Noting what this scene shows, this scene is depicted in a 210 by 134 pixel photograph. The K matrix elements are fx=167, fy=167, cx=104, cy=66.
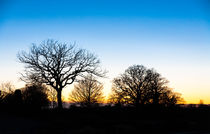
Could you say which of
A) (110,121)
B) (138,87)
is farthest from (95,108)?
(138,87)

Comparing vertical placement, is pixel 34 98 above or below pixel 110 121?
above

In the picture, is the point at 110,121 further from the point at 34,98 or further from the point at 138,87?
the point at 138,87

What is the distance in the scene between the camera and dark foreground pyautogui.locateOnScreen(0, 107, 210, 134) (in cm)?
848

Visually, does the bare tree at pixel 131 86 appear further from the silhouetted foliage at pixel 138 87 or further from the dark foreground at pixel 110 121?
the dark foreground at pixel 110 121

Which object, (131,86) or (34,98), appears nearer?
(34,98)

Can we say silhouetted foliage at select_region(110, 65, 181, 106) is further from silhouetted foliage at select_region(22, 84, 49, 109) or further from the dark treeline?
silhouetted foliage at select_region(22, 84, 49, 109)

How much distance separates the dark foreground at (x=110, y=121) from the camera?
848 cm

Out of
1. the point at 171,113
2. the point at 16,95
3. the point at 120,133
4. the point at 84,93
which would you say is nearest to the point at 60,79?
the point at 16,95

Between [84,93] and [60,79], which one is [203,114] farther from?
[84,93]

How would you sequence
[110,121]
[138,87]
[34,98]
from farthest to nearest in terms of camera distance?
1. [138,87]
2. [34,98]
3. [110,121]

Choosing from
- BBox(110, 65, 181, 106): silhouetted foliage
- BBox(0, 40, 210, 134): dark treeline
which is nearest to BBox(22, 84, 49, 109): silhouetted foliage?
BBox(0, 40, 210, 134): dark treeline

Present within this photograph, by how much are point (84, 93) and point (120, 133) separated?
36728 millimetres

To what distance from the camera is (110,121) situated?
33.7 ft

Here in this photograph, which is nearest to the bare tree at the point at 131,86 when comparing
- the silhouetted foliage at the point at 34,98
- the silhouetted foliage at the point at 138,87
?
the silhouetted foliage at the point at 138,87
